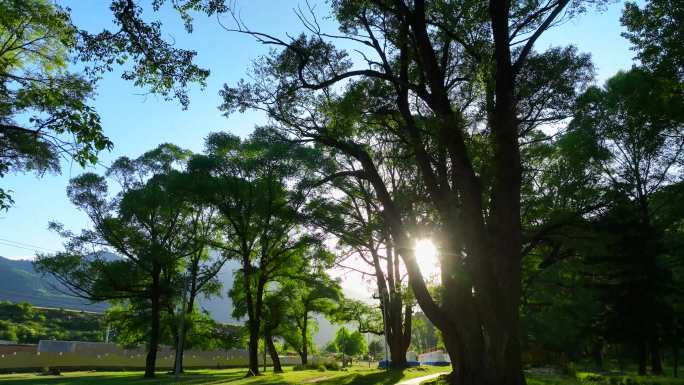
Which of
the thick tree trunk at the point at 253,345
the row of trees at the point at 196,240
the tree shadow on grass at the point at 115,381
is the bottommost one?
the tree shadow on grass at the point at 115,381

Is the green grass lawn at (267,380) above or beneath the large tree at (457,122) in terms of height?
beneath

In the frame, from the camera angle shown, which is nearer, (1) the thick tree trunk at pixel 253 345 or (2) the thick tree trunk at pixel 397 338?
(2) the thick tree trunk at pixel 397 338

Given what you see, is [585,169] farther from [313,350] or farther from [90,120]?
[313,350]

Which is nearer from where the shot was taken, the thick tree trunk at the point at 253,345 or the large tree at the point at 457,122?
the large tree at the point at 457,122

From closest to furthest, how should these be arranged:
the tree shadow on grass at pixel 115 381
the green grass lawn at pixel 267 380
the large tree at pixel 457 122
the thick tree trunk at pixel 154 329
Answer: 1. the large tree at pixel 457 122
2. the green grass lawn at pixel 267 380
3. the tree shadow on grass at pixel 115 381
4. the thick tree trunk at pixel 154 329

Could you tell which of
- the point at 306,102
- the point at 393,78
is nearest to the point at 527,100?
the point at 393,78

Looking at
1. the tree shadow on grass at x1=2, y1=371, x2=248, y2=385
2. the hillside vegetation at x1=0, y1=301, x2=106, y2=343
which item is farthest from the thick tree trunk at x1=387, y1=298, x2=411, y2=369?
the hillside vegetation at x1=0, y1=301, x2=106, y2=343

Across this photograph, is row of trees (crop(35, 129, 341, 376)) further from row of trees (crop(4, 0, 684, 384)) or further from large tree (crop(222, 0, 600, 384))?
large tree (crop(222, 0, 600, 384))

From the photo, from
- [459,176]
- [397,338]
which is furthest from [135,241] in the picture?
[459,176]

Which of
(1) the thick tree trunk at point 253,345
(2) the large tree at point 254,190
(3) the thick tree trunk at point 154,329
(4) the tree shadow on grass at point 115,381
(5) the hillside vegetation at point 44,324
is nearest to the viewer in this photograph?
(4) the tree shadow on grass at point 115,381

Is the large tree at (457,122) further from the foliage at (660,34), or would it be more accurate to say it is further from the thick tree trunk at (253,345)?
the thick tree trunk at (253,345)

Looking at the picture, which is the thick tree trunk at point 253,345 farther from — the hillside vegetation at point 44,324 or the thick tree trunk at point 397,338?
the hillside vegetation at point 44,324

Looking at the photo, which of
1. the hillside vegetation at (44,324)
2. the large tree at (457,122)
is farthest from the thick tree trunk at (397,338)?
the hillside vegetation at (44,324)

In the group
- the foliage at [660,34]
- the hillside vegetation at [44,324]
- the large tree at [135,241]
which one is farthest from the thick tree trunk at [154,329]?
the foliage at [660,34]
